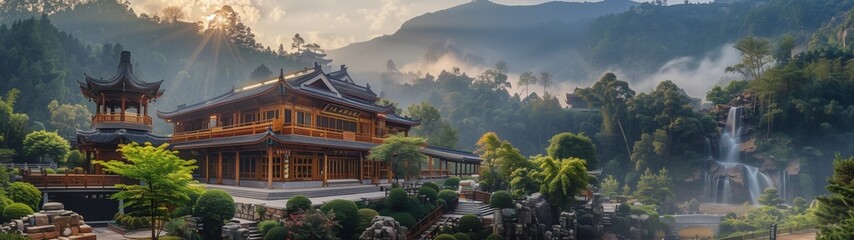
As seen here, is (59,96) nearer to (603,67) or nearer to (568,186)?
(568,186)

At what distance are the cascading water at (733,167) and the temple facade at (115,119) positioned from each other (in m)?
51.6

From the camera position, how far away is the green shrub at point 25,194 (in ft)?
72.4

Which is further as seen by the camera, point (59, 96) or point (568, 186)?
point (59, 96)

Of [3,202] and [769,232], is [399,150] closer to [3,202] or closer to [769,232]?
[3,202]

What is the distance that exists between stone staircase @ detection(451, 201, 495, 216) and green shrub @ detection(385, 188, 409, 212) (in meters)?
4.12

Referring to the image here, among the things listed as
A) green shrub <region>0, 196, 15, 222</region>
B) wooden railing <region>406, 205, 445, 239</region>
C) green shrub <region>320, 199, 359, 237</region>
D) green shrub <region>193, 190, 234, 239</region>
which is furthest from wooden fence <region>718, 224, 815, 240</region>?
green shrub <region>0, 196, 15, 222</region>

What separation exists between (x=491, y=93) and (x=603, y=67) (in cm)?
6640

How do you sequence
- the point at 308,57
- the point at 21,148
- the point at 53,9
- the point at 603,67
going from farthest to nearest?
the point at 603,67 < the point at 308,57 < the point at 53,9 < the point at 21,148

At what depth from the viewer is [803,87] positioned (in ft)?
186

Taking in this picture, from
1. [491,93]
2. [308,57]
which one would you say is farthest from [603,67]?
[308,57]

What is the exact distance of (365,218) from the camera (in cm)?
2262

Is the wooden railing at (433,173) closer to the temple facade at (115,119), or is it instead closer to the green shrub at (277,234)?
the temple facade at (115,119)

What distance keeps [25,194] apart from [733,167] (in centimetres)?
5833

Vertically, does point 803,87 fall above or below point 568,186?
above
